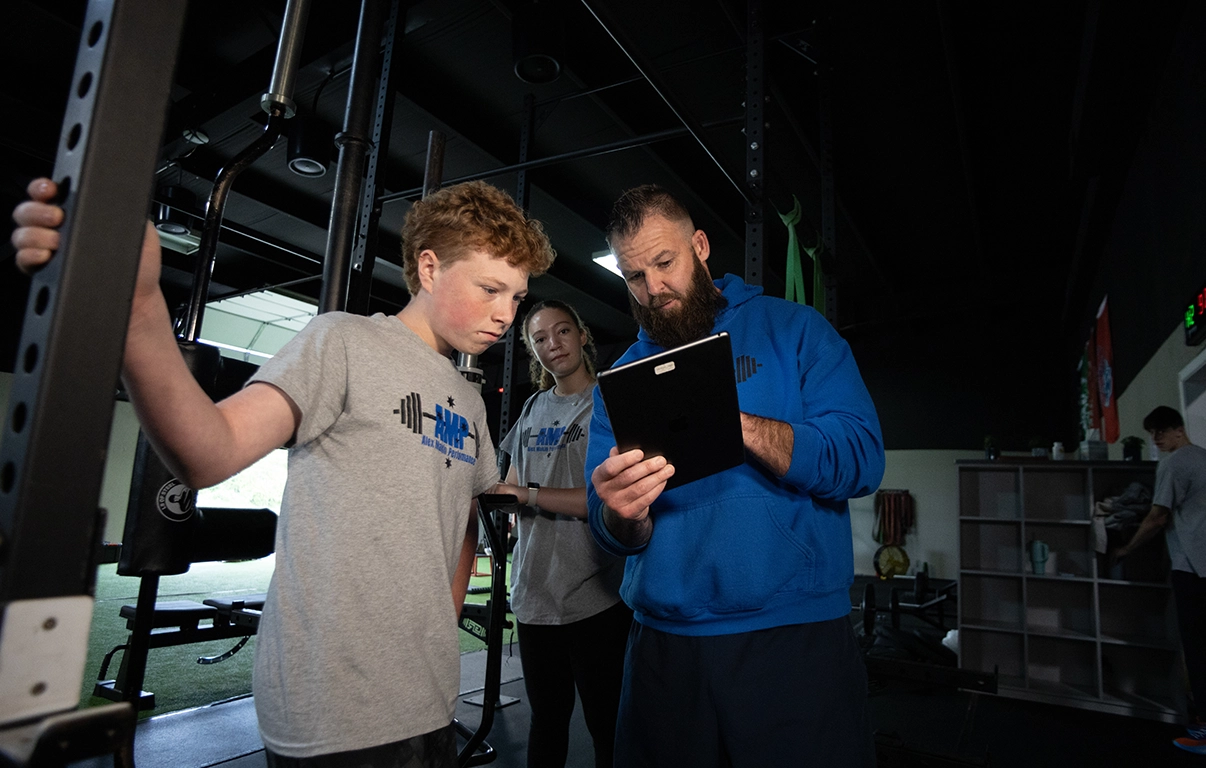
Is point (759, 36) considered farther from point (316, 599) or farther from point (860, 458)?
point (316, 599)

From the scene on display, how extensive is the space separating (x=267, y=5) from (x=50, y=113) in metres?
2.28

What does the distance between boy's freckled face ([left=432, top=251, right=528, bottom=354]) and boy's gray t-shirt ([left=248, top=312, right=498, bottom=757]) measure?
0.34 ft

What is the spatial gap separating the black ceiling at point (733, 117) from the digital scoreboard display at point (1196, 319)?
154cm

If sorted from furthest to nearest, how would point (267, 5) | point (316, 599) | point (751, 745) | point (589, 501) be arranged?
point (267, 5)
point (589, 501)
point (751, 745)
point (316, 599)

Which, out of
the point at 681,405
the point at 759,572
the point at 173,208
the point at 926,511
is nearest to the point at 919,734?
the point at 759,572

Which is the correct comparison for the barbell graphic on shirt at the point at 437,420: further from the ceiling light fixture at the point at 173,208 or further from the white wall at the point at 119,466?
the white wall at the point at 119,466

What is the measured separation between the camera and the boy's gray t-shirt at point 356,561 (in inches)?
32.9

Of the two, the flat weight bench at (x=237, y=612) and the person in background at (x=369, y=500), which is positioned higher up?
the person in background at (x=369, y=500)

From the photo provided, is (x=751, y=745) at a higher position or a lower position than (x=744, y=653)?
lower

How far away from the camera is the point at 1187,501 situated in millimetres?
3332

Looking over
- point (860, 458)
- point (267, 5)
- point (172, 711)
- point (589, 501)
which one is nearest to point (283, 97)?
point (589, 501)

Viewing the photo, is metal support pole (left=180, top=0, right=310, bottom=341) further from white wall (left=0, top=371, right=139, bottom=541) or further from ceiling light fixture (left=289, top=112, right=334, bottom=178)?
white wall (left=0, top=371, right=139, bottom=541)

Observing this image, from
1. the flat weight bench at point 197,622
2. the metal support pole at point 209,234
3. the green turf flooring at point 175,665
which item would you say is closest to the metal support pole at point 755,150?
the metal support pole at point 209,234

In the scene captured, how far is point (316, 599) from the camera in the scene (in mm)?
862
